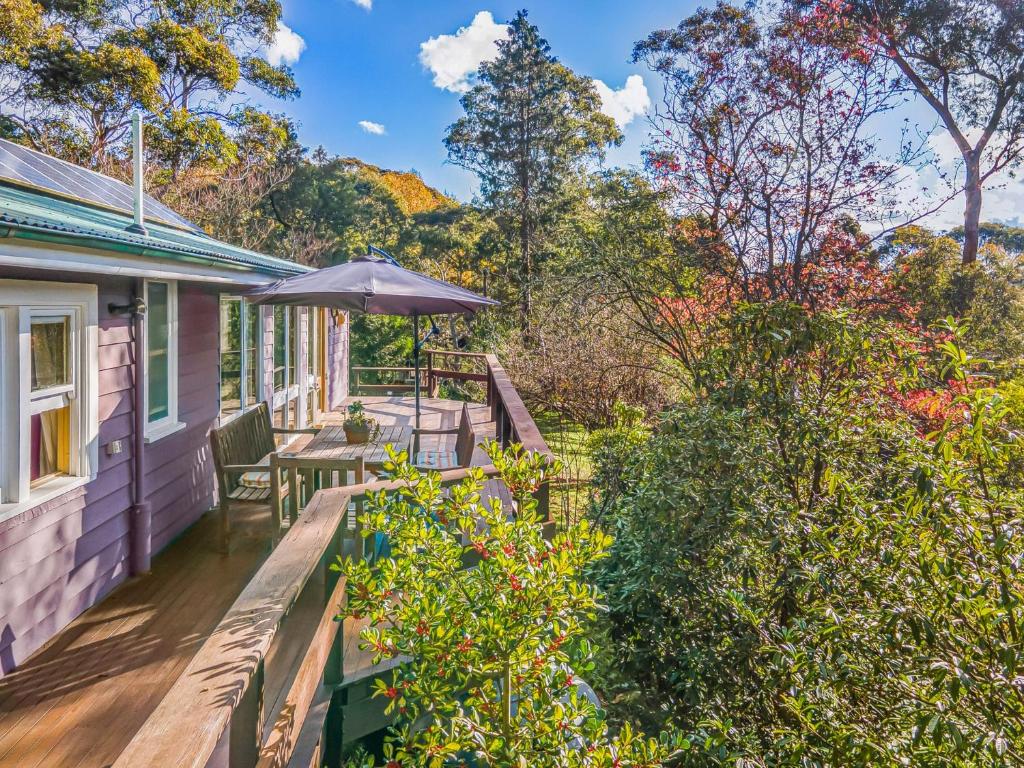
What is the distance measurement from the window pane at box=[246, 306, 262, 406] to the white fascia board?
2.15 meters

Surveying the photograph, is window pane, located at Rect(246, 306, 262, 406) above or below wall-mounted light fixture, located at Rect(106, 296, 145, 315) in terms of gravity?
below

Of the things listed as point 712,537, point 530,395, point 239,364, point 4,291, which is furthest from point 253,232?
point 712,537

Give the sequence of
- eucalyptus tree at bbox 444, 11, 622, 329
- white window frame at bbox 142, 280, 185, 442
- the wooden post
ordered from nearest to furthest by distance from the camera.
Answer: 1. the wooden post
2. white window frame at bbox 142, 280, 185, 442
3. eucalyptus tree at bbox 444, 11, 622, 329

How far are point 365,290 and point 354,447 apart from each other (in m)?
1.50

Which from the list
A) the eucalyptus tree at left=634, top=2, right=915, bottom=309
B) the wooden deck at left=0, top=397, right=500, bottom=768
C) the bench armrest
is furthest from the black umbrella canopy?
the eucalyptus tree at left=634, top=2, right=915, bottom=309

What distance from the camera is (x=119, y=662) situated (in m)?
3.37

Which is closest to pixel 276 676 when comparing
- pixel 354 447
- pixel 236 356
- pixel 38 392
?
pixel 38 392

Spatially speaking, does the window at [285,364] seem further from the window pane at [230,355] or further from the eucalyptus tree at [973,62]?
the eucalyptus tree at [973,62]

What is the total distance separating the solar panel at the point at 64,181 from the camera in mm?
4352

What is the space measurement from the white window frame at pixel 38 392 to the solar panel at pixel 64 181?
1.08 m

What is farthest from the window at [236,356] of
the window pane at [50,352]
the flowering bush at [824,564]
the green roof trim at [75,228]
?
the flowering bush at [824,564]

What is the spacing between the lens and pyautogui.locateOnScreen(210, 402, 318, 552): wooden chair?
185 inches

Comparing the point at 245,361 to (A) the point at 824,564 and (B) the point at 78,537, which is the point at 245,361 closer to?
(B) the point at 78,537

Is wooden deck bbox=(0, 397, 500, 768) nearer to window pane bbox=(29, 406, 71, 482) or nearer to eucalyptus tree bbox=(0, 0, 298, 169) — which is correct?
window pane bbox=(29, 406, 71, 482)
